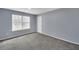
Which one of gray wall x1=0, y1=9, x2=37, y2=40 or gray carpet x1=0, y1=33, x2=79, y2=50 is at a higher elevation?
gray wall x1=0, y1=9, x2=37, y2=40

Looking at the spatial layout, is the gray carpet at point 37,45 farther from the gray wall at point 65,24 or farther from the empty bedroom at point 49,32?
the gray wall at point 65,24

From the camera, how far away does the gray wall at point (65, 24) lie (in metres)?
3.79

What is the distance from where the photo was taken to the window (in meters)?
5.77

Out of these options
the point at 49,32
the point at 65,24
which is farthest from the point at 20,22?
the point at 65,24

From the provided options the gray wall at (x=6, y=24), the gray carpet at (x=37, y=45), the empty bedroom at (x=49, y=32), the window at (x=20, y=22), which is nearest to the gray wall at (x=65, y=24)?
the empty bedroom at (x=49, y=32)

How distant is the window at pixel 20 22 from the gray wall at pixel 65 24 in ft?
8.29

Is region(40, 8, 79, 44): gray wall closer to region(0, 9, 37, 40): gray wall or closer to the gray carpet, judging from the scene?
the gray carpet

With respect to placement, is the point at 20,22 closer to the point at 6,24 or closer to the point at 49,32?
the point at 6,24

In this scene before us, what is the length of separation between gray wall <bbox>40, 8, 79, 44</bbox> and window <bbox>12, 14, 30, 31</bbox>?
2528 mm

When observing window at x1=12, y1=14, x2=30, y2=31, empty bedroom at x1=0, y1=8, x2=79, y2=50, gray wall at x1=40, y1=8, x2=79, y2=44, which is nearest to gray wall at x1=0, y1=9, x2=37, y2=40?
empty bedroom at x1=0, y1=8, x2=79, y2=50

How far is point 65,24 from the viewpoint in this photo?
4434 mm

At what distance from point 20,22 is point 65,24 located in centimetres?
394
